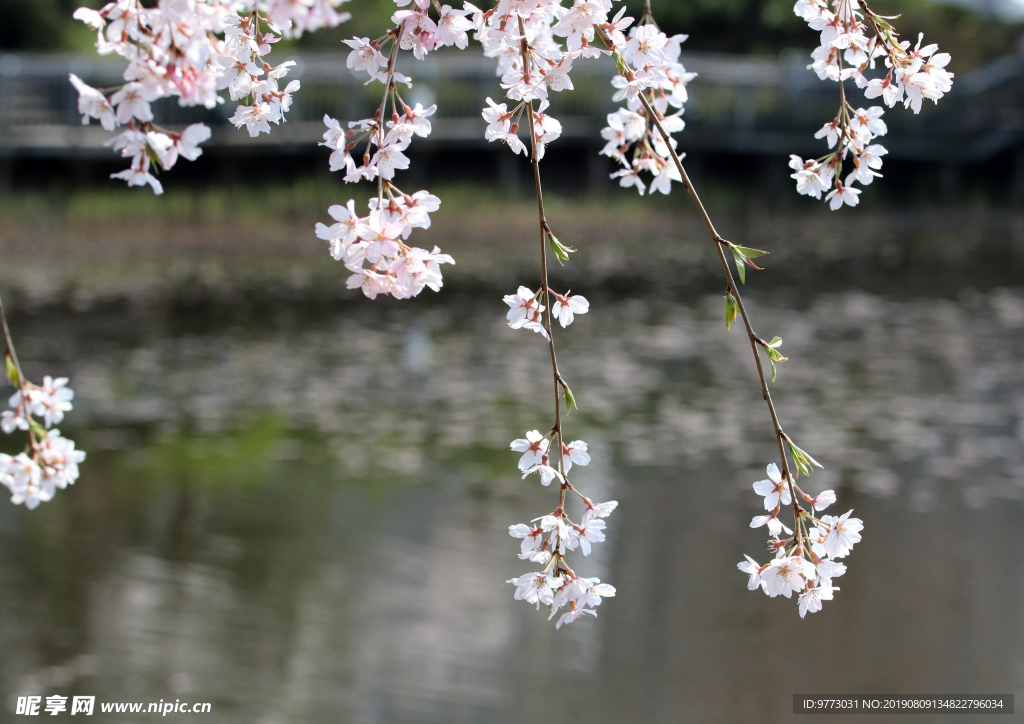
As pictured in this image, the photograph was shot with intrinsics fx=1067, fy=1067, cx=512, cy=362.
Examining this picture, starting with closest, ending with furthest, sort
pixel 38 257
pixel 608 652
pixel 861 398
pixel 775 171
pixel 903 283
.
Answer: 1. pixel 608 652
2. pixel 861 398
3. pixel 903 283
4. pixel 38 257
5. pixel 775 171

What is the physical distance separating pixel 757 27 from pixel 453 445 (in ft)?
56.5

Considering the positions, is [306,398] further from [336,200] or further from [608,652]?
[336,200]

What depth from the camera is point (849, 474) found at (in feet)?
17.3

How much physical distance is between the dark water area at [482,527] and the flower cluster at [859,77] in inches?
91.1

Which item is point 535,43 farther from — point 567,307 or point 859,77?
point 859,77

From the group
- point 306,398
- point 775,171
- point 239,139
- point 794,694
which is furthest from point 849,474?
point 775,171

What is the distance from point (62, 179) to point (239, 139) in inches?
88.4

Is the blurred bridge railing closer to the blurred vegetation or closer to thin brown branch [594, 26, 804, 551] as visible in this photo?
the blurred vegetation

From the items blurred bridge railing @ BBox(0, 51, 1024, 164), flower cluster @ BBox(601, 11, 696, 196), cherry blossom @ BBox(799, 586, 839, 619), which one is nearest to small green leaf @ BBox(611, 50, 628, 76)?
flower cluster @ BBox(601, 11, 696, 196)

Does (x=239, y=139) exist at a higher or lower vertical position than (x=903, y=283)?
higher

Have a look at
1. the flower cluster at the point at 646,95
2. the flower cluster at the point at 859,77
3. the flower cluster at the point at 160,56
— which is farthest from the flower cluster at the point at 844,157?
the flower cluster at the point at 160,56

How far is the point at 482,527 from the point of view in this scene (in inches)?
187

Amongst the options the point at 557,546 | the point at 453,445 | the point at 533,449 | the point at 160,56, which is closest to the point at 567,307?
the point at 533,449

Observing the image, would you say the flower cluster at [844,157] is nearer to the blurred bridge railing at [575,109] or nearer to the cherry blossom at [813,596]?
the cherry blossom at [813,596]
